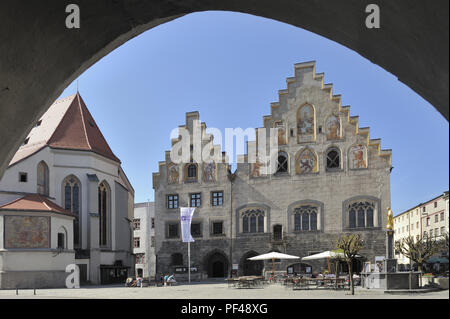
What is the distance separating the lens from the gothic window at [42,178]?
3828 cm

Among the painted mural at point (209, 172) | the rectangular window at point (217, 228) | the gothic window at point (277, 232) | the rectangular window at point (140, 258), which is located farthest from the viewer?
the rectangular window at point (140, 258)

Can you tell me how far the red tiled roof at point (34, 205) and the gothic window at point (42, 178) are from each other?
1238mm

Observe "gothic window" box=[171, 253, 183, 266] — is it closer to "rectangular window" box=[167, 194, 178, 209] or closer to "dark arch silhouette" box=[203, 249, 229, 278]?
"dark arch silhouette" box=[203, 249, 229, 278]

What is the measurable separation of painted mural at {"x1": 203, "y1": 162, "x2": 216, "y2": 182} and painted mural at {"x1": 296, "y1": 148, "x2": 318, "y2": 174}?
23.1 feet

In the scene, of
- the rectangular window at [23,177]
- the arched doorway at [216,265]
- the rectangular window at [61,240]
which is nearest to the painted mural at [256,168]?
the arched doorway at [216,265]

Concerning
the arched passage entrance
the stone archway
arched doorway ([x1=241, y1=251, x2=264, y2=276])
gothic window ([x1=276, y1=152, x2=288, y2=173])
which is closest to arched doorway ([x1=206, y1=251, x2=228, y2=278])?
the arched passage entrance

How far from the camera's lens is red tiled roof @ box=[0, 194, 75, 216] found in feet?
112

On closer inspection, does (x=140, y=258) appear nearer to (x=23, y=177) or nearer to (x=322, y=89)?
(x=23, y=177)

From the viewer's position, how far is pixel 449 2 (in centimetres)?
183

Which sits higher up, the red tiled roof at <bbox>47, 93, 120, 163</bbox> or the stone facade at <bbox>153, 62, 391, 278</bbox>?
the red tiled roof at <bbox>47, 93, 120, 163</bbox>

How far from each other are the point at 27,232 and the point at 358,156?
24.5m

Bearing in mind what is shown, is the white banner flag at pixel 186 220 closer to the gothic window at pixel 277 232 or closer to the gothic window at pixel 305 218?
the gothic window at pixel 277 232

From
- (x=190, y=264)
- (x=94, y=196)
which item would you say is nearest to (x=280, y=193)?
(x=190, y=264)

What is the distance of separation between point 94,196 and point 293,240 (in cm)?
1620
